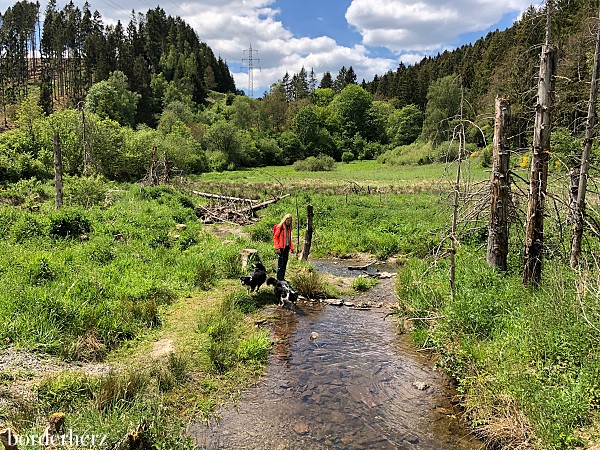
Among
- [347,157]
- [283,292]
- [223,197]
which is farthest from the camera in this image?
[347,157]

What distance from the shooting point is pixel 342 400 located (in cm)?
721

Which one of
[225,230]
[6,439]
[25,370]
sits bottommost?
[225,230]

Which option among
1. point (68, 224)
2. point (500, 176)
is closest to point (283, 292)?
point (500, 176)

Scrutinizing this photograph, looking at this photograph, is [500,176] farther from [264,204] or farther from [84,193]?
[84,193]

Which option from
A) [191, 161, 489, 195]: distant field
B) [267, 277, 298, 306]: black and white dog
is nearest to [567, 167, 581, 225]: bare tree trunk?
[267, 277, 298, 306]: black and white dog

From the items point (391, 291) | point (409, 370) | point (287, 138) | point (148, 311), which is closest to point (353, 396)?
point (409, 370)

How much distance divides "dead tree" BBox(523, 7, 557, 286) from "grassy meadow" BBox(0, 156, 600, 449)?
33cm

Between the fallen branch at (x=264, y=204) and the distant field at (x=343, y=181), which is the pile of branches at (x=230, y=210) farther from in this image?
the distant field at (x=343, y=181)

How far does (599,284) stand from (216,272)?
32.3ft

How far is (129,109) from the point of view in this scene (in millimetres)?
78562

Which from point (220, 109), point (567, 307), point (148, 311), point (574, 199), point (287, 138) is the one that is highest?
point (220, 109)

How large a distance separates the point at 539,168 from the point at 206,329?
24.8 ft

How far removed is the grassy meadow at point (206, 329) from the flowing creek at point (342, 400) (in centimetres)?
40

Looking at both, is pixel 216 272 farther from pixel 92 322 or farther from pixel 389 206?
pixel 389 206
